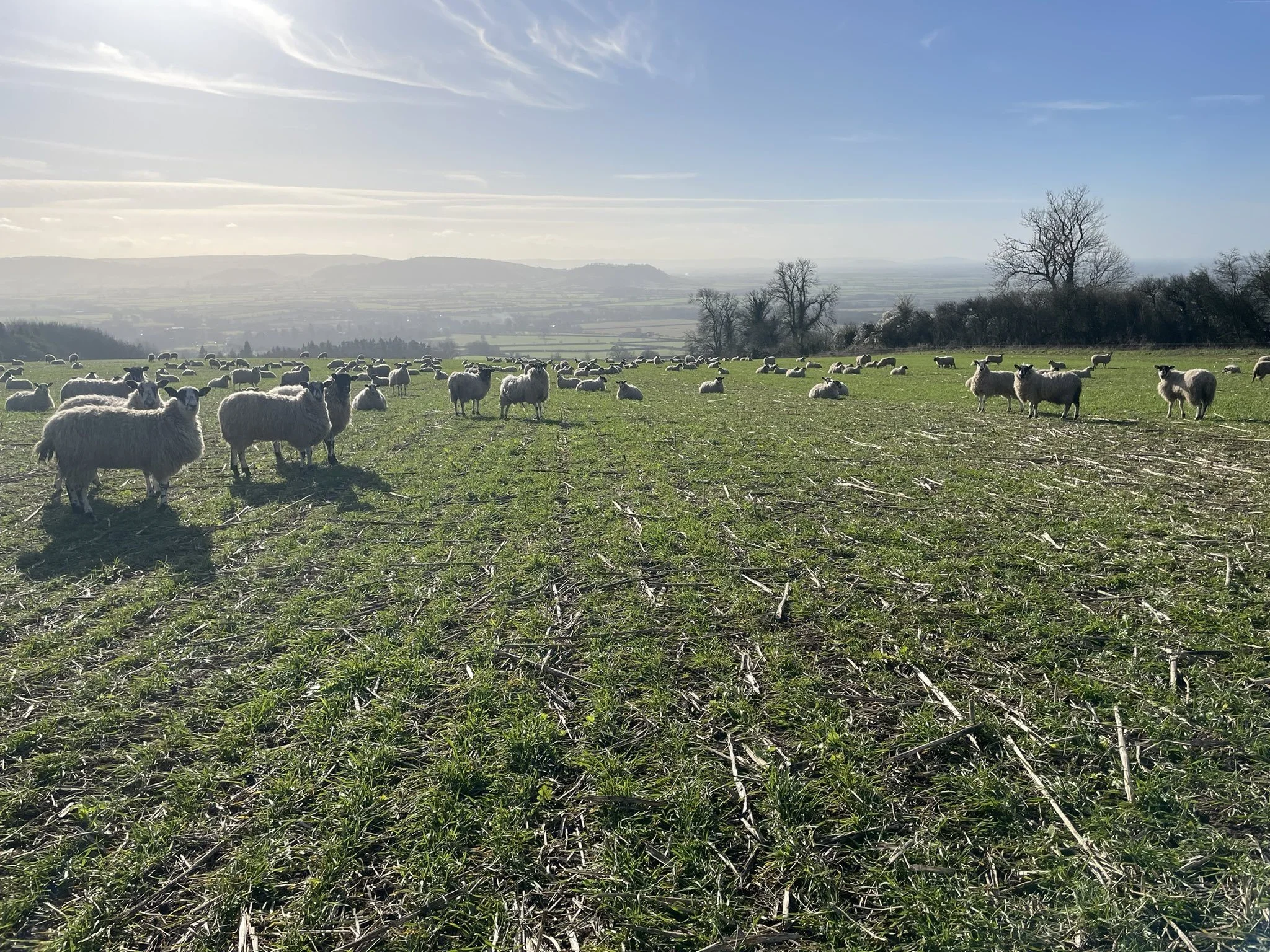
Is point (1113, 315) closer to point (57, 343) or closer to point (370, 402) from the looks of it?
point (370, 402)

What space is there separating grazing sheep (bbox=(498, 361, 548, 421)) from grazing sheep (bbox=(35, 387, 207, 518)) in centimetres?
1314

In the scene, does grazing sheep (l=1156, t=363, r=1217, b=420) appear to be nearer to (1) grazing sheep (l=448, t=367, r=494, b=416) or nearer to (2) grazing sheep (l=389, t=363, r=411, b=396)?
(1) grazing sheep (l=448, t=367, r=494, b=416)

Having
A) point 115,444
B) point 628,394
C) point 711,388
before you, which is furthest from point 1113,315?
point 115,444

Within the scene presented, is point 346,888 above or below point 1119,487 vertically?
below

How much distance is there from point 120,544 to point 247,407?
5.88 m

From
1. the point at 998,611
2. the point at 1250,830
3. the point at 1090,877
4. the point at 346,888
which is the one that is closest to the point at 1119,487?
the point at 998,611

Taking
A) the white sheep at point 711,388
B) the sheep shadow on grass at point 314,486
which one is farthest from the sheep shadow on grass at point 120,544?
the white sheep at point 711,388

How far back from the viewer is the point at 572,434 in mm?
21484

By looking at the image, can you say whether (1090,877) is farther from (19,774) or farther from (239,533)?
Result: (239,533)

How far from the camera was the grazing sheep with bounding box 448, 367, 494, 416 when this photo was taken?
27.2 m

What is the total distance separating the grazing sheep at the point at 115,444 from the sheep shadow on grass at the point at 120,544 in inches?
20.2

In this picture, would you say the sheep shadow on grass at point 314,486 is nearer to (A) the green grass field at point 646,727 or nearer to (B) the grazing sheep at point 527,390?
(A) the green grass field at point 646,727

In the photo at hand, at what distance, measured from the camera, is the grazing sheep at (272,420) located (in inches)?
622

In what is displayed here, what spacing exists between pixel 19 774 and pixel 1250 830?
8493mm
